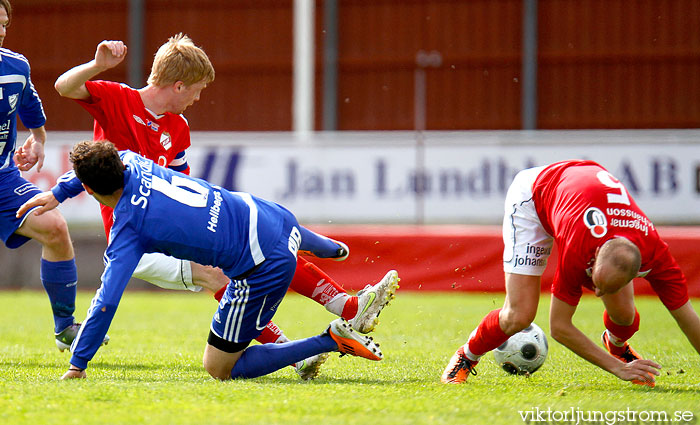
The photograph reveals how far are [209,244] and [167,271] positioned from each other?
92cm

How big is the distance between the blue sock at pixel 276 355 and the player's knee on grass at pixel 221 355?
42 millimetres

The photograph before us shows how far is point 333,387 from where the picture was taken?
14.6ft

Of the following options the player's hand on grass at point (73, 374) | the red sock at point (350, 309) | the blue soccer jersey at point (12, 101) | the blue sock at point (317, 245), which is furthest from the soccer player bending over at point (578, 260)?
the blue soccer jersey at point (12, 101)

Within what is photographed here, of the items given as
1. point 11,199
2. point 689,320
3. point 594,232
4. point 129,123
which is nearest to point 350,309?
point 594,232

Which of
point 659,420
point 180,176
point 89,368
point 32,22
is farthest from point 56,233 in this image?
point 32,22

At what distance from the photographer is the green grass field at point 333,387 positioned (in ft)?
12.1

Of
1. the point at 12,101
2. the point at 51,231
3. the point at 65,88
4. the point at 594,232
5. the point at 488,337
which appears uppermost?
the point at 65,88

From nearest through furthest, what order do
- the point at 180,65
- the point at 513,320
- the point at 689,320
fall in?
the point at 689,320
the point at 513,320
the point at 180,65

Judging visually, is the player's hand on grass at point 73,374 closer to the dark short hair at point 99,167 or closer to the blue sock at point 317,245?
the dark short hair at point 99,167

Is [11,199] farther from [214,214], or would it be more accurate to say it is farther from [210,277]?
[214,214]

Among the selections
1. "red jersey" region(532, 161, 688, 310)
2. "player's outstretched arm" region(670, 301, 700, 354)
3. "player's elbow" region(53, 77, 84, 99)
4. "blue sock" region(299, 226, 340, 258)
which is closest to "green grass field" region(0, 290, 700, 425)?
"player's outstretched arm" region(670, 301, 700, 354)

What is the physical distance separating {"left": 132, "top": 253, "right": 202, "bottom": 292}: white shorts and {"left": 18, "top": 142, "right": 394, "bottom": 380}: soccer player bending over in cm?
62

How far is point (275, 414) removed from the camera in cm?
369

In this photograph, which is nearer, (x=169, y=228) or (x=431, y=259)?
(x=169, y=228)
